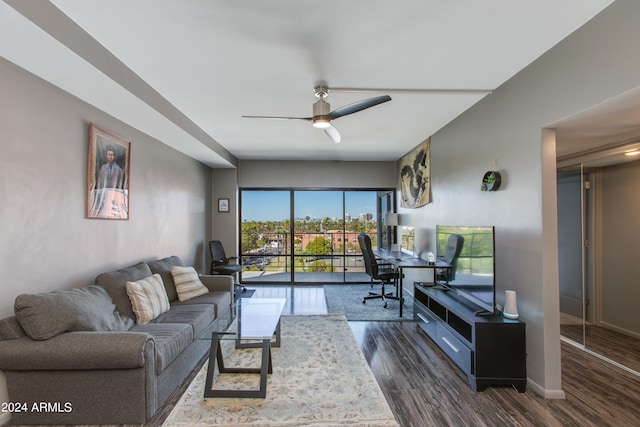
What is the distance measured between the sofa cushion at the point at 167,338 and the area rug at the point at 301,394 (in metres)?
0.32

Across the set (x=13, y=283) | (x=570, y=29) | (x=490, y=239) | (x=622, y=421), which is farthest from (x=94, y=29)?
(x=622, y=421)

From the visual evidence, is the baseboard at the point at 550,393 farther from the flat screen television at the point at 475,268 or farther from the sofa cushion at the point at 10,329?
the sofa cushion at the point at 10,329

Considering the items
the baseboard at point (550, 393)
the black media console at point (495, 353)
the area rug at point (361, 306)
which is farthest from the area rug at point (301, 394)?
the baseboard at point (550, 393)

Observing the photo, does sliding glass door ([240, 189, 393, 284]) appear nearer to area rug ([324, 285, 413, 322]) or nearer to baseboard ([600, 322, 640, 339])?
area rug ([324, 285, 413, 322])

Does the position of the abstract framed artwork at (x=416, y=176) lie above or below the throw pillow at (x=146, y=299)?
above

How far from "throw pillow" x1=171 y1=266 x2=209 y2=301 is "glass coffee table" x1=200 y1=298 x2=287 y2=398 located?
2.83 ft

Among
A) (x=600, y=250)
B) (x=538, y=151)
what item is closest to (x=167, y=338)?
(x=538, y=151)

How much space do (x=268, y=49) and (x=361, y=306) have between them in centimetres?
388

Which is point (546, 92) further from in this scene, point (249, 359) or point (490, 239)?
point (249, 359)

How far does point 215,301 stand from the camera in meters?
3.48

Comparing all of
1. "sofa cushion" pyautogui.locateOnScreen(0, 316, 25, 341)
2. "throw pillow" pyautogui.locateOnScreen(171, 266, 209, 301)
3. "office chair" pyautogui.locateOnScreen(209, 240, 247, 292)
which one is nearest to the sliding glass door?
"office chair" pyautogui.locateOnScreen(209, 240, 247, 292)

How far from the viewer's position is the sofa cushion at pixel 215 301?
3.40m

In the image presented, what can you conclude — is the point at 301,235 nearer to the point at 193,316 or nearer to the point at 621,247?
the point at 193,316

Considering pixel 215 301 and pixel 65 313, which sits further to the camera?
pixel 215 301
